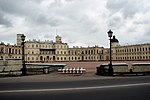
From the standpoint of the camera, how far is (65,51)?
142625mm

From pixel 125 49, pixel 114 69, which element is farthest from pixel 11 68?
pixel 125 49

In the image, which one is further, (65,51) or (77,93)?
(65,51)

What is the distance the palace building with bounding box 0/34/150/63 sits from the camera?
394ft

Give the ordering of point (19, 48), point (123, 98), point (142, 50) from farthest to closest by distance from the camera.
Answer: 1. point (19, 48)
2. point (142, 50)
3. point (123, 98)

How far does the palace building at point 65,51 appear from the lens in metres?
120

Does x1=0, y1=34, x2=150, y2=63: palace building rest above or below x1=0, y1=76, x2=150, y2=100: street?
above

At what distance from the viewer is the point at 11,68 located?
22.6m

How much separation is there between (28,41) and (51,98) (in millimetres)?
127785

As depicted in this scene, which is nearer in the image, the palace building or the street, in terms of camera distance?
the street

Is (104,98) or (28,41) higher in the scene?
(28,41)

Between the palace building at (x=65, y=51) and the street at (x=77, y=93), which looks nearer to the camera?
the street at (x=77, y=93)

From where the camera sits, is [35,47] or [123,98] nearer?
[123,98]

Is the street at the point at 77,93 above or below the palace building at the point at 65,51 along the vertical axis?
below

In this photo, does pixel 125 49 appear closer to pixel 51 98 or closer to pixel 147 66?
pixel 147 66
